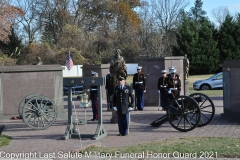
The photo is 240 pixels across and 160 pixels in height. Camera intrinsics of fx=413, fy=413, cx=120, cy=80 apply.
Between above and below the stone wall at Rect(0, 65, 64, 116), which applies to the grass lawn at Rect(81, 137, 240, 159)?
below

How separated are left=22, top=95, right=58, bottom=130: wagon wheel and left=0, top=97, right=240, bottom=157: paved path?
0.23m

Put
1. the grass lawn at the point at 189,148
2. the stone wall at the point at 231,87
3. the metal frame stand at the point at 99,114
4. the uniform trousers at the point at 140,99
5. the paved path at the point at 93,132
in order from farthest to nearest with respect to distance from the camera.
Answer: the uniform trousers at the point at 140,99 < the stone wall at the point at 231,87 < the metal frame stand at the point at 99,114 < the paved path at the point at 93,132 < the grass lawn at the point at 189,148

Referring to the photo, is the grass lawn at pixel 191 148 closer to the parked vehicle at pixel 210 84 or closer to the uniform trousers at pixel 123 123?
the uniform trousers at pixel 123 123

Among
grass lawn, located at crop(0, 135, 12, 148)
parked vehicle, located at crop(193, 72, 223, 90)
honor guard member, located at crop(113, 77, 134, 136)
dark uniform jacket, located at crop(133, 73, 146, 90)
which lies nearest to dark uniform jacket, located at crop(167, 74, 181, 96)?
dark uniform jacket, located at crop(133, 73, 146, 90)

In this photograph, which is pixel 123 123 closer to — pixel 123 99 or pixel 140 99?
pixel 123 99

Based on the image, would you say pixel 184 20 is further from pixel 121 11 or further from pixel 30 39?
pixel 30 39

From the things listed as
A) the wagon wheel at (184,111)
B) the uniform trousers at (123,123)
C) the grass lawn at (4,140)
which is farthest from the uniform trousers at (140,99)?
the grass lawn at (4,140)

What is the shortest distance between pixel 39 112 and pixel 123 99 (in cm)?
269

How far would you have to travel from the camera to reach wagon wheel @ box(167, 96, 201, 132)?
35.7 feet

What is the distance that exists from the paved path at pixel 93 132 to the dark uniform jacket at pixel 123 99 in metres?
0.71

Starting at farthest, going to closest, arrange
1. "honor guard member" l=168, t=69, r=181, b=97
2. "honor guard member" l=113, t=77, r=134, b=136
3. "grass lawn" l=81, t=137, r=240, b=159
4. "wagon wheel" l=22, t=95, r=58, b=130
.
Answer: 1. "honor guard member" l=168, t=69, r=181, b=97
2. "wagon wheel" l=22, t=95, r=58, b=130
3. "honor guard member" l=113, t=77, r=134, b=136
4. "grass lawn" l=81, t=137, r=240, b=159

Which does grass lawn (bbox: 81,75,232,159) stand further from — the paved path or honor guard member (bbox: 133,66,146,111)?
honor guard member (bbox: 133,66,146,111)

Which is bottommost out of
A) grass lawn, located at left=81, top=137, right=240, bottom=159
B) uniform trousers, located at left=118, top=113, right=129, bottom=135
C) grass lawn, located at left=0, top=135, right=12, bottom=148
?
grass lawn, located at left=0, top=135, right=12, bottom=148

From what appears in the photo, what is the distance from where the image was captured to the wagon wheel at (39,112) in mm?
11914
